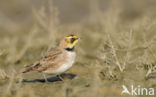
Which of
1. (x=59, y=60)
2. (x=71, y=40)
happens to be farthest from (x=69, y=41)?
(x=59, y=60)

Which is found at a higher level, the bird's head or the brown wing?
the bird's head

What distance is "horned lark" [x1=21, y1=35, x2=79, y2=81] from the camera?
636 centimetres

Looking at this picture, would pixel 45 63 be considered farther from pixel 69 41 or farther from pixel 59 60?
pixel 69 41

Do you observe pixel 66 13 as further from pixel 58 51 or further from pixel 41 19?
pixel 58 51

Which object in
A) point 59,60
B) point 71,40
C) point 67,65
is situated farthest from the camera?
point 71,40

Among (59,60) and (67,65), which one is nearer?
(67,65)

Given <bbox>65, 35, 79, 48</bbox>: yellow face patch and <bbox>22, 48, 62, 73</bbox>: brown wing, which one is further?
<bbox>65, 35, 79, 48</bbox>: yellow face patch

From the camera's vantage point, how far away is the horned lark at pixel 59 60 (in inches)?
250

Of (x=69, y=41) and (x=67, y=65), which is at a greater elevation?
(x=69, y=41)

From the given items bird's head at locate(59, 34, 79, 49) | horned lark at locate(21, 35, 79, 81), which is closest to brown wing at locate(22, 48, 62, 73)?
horned lark at locate(21, 35, 79, 81)

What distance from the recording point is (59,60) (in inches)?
253

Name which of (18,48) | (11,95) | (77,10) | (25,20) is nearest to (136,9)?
(77,10)

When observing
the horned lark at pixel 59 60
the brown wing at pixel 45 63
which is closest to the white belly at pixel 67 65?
the horned lark at pixel 59 60

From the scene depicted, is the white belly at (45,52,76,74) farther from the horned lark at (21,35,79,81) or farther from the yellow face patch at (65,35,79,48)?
the yellow face patch at (65,35,79,48)
